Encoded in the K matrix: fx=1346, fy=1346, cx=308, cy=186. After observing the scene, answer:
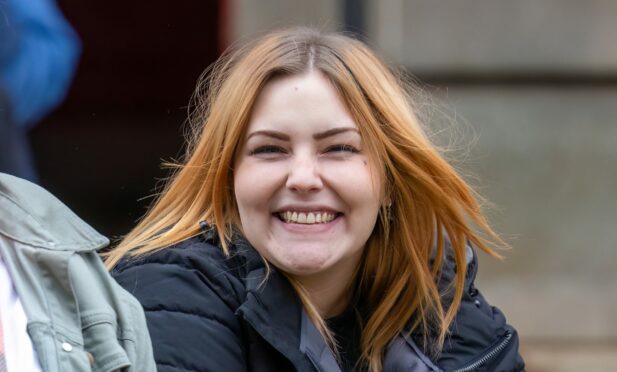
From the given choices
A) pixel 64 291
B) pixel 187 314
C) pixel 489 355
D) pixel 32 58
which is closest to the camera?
pixel 64 291

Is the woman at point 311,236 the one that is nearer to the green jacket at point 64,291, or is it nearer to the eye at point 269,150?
the eye at point 269,150

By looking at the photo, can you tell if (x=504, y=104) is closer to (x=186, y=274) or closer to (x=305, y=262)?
(x=305, y=262)

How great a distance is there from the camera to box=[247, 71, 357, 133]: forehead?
2941 mm

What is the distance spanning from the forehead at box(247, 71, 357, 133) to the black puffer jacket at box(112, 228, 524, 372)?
29 centimetres

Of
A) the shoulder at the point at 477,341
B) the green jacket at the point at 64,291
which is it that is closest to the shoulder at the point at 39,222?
the green jacket at the point at 64,291

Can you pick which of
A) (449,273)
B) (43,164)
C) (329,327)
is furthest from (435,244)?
(43,164)

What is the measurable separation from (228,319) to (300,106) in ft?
1.62

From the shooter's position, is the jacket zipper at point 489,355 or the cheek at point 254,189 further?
A: the jacket zipper at point 489,355

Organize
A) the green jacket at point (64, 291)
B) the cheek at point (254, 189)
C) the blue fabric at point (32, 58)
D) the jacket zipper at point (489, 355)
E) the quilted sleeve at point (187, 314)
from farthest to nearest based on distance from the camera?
the blue fabric at point (32, 58) → the jacket zipper at point (489, 355) → the cheek at point (254, 189) → the quilted sleeve at point (187, 314) → the green jacket at point (64, 291)

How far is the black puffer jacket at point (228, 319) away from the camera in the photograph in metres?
2.76

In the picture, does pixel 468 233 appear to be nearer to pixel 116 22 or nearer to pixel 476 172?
pixel 476 172

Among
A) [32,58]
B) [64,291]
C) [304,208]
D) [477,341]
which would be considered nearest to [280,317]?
[304,208]

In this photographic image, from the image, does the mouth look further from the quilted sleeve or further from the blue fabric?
the blue fabric

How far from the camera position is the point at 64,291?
7.66ft
